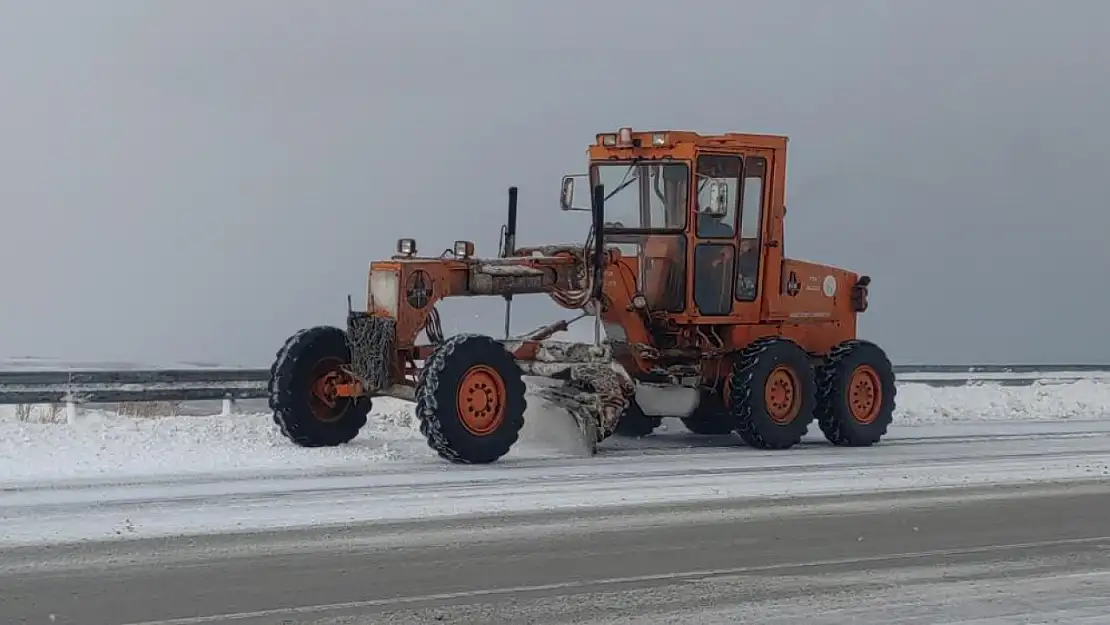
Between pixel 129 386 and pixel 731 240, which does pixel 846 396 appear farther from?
pixel 129 386

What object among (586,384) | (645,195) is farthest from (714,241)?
(586,384)

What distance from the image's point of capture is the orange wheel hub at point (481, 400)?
527 inches

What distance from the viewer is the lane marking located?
24.1 feet

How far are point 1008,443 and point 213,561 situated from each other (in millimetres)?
10476

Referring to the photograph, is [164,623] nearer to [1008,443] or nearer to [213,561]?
[213,561]

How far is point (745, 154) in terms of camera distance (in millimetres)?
16000

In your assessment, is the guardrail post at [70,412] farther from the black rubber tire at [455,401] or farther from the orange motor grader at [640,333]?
the black rubber tire at [455,401]

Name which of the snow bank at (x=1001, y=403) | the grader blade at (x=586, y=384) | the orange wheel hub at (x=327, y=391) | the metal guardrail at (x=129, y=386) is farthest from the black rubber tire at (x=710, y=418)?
the metal guardrail at (x=129, y=386)

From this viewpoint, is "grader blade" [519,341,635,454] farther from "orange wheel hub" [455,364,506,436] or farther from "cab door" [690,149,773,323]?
"cab door" [690,149,773,323]

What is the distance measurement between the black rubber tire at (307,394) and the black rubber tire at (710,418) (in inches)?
142

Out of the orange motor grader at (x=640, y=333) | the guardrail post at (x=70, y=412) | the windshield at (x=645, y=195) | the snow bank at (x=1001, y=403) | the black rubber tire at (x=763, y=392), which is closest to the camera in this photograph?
the orange motor grader at (x=640, y=333)

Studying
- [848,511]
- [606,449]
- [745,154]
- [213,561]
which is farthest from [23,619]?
[745,154]

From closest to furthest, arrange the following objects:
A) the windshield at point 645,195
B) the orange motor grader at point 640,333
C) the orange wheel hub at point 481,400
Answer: the orange wheel hub at point 481,400 < the orange motor grader at point 640,333 < the windshield at point 645,195

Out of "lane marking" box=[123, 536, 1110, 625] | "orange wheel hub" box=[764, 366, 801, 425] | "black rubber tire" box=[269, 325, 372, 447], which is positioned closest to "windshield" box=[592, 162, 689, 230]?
"orange wheel hub" box=[764, 366, 801, 425]
